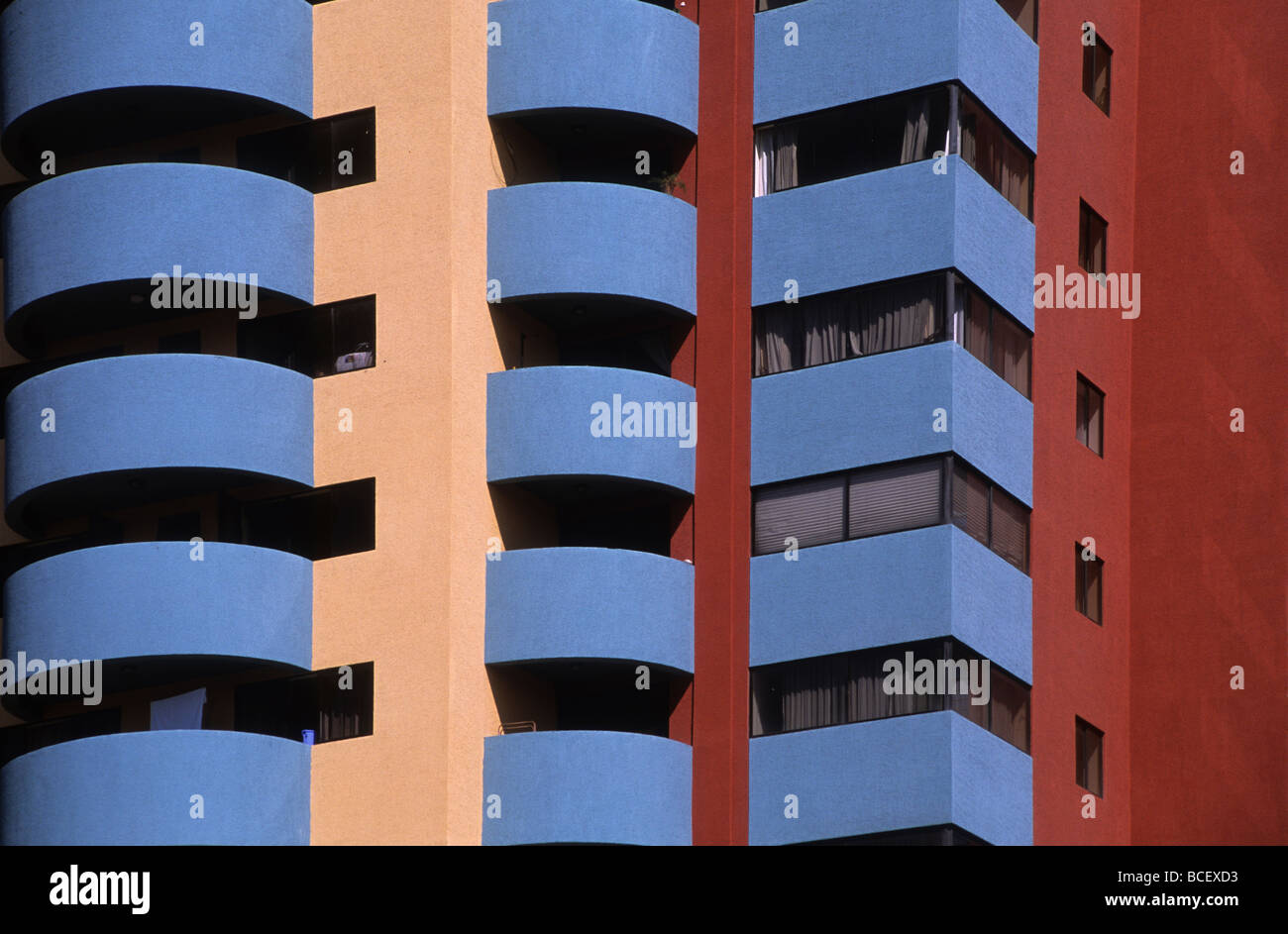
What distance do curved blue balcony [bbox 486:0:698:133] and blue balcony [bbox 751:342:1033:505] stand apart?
612 cm

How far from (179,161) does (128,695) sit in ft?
35.1

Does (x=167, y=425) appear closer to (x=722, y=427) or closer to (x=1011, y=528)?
(x=722, y=427)

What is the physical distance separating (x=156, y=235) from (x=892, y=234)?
13647 mm

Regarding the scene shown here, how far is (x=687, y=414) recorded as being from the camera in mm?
54406

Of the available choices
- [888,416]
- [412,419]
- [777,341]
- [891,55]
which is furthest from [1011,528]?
[412,419]

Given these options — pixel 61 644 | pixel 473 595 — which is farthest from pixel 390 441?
pixel 61 644

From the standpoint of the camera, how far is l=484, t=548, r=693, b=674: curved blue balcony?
52.2m

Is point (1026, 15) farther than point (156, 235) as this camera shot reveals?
Yes

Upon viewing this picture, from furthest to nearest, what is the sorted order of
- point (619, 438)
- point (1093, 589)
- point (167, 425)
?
point (1093, 589) < point (619, 438) < point (167, 425)

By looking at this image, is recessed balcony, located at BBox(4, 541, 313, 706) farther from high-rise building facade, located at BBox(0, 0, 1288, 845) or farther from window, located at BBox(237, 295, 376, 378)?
window, located at BBox(237, 295, 376, 378)

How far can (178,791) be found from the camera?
50625 millimetres

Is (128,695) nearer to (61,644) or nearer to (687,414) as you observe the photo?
(61,644)

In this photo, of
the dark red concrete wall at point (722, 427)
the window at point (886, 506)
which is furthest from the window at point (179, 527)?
the window at point (886, 506)

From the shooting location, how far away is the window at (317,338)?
54000mm
